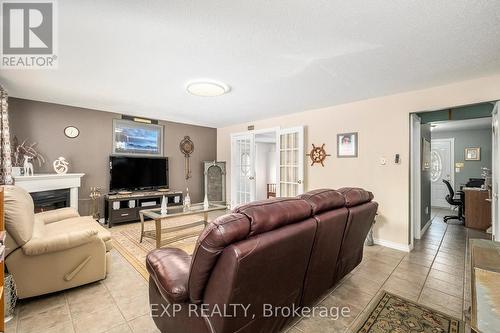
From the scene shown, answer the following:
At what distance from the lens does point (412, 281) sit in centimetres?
234

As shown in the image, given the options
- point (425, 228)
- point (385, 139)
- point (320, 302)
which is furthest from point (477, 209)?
point (320, 302)

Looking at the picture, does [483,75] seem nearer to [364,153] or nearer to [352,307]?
[364,153]

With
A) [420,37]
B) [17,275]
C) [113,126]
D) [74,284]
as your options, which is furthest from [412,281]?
[113,126]

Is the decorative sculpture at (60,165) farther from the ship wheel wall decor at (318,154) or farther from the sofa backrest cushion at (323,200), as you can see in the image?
the ship wheel wall decor at (318,154)

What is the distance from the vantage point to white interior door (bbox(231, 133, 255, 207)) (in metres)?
5.62

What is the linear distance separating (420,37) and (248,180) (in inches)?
174

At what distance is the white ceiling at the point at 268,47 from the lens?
160 centimetres

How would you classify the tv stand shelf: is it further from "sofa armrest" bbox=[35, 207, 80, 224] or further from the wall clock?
the wall clock

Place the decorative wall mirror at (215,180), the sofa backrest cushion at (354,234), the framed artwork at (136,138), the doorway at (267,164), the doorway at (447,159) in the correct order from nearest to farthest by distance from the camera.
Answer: the sofa backrest cushion at (354,234)
the doorway at (447,159)
the doorway at (267,164)
the framed artwork at (136,138)
the decorative wall mirror at (215,180)

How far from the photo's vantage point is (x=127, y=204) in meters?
4.50


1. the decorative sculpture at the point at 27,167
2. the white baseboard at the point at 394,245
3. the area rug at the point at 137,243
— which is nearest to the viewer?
the area rug at the point at 137,243

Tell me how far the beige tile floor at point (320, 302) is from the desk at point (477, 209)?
2.13 m

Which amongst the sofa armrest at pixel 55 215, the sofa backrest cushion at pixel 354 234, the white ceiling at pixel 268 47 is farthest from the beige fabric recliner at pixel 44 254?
the sofa backrest cushion at pixel 354 234

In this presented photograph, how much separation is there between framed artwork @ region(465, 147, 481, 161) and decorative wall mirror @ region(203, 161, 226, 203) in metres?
6.89
